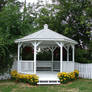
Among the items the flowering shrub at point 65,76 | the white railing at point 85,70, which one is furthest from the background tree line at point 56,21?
the flowering shrub at point 65,76

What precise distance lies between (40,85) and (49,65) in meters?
4.42

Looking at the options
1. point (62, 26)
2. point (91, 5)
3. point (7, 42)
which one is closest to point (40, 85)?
point (7, 42)

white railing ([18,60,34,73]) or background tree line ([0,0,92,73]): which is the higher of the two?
background tree line ([0,0,92,73])

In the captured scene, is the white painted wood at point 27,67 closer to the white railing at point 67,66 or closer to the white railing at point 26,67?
the white railing at point 26,67

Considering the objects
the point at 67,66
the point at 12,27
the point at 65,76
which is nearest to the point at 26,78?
the point at 65,76

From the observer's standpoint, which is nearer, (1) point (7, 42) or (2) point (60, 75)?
(2) point (60, 75)

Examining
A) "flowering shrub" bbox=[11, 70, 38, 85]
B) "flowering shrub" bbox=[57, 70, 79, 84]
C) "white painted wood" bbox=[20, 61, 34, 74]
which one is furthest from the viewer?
"white painted wood" bbox=[20, 61, 34, 74]

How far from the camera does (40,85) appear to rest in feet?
31.3

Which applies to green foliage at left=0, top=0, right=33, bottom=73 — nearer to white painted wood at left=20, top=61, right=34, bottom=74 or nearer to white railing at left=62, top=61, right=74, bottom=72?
white painted wood at left=20, top=61, right=34, bottom=74

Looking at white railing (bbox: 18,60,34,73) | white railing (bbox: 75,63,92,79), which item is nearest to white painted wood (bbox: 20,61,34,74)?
white railing (bbox: 18,60,34,73)

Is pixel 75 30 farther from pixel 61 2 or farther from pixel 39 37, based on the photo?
pixel 39 37

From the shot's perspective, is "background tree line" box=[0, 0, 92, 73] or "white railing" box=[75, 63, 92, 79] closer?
"white railing" box=[75, 63, 92, 79]

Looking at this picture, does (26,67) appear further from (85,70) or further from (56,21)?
(56,21)

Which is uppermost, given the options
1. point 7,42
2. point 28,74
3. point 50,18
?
point 50,18
